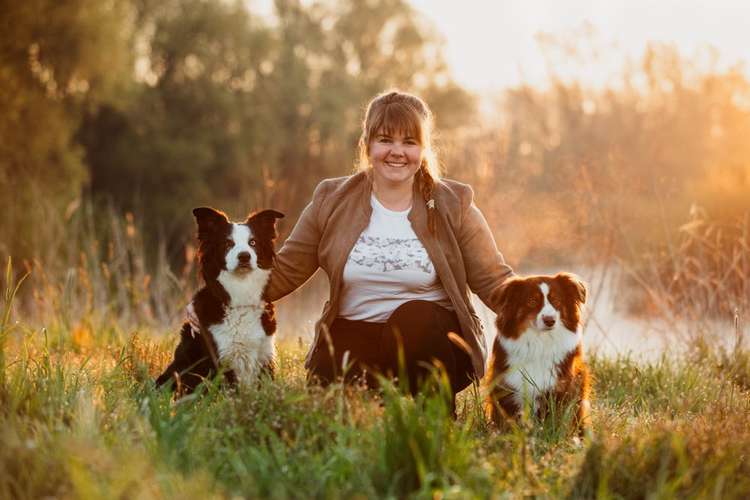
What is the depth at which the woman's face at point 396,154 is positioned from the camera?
4562 millimetres

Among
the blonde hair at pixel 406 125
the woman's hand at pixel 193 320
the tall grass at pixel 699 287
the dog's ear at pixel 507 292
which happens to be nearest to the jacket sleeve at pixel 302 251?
the blonde hair at pixel 406 125

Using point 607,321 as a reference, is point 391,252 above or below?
above

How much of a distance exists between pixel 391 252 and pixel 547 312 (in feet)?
3.46

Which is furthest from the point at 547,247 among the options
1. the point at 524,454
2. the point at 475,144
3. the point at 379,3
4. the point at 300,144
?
the point at 379,3

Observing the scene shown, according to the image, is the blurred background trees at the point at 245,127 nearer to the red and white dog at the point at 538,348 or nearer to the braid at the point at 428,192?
the braid at the point at 428,192

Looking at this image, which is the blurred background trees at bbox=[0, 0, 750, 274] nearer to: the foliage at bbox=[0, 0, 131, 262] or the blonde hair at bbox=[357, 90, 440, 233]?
the foliage at bbox=[0, 0, 131, 262]

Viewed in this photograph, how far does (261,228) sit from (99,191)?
654 inches

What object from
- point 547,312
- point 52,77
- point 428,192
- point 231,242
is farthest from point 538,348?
point 52,77

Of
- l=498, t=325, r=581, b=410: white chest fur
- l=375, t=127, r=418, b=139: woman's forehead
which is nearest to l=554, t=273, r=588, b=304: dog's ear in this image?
l=498, t=325, r=581, b=410: white chest fur

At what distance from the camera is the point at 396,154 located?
180 inches

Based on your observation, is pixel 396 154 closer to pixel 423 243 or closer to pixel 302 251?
pixel 423 243

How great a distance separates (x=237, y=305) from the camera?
4.38m

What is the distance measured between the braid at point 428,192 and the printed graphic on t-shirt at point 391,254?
13 cm

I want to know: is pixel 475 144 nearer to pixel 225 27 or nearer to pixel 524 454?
pixel 524 454
